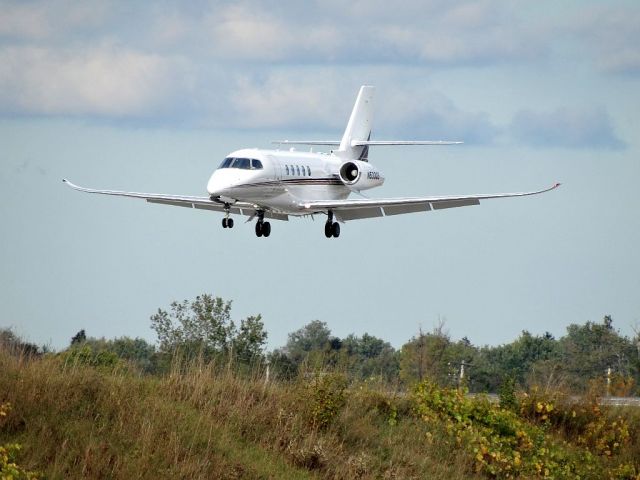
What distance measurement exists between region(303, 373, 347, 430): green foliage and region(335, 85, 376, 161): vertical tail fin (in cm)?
3361

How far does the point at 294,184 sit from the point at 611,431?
2021 centimetres

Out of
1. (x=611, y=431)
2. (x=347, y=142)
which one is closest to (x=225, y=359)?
(x=611, y=431)

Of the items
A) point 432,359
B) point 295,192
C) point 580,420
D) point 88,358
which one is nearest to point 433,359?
point 432,359

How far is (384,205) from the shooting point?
50.5 metres

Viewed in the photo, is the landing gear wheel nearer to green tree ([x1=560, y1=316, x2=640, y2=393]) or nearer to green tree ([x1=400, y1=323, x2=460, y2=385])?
green tree ([x1=400, y1=323, x2=460, y2=385])

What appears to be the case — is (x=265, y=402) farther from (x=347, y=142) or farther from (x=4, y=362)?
(x=347, y=142)

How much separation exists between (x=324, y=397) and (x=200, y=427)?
2.76m

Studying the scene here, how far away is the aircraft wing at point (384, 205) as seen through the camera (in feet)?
159

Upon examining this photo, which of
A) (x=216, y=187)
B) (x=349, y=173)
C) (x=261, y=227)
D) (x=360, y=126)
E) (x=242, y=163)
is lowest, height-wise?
(x=261, y=227)

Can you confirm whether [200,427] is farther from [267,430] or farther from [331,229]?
[331,229]

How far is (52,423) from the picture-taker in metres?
23.5

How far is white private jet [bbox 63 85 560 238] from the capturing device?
46125 millimetres

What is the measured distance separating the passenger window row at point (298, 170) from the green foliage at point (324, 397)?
22.6 metres

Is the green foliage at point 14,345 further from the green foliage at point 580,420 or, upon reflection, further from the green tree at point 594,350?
the green tree at point 594,350
